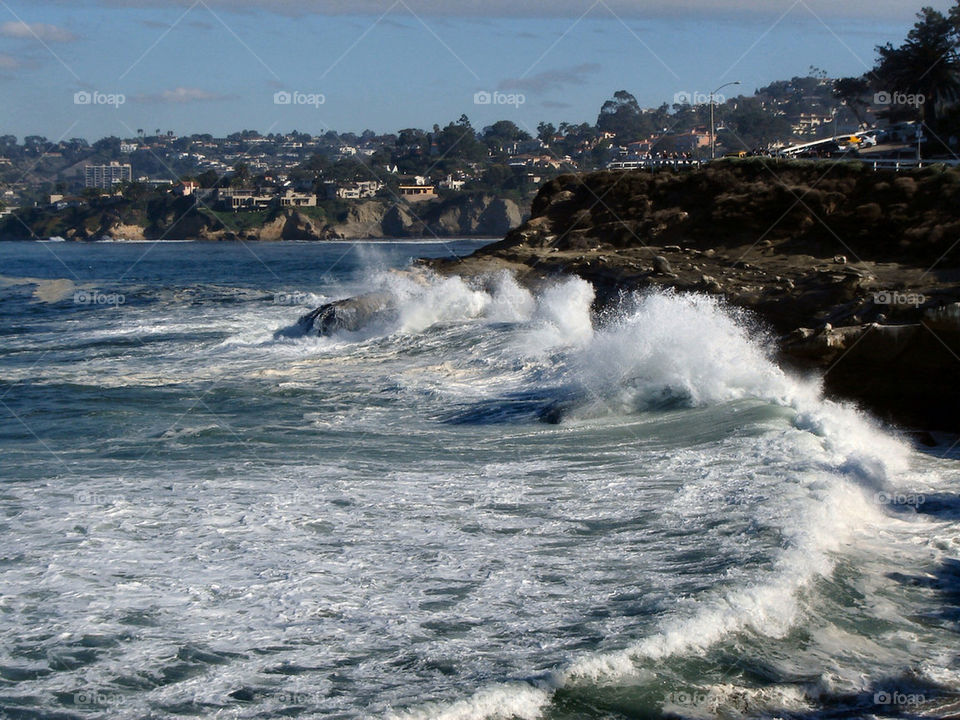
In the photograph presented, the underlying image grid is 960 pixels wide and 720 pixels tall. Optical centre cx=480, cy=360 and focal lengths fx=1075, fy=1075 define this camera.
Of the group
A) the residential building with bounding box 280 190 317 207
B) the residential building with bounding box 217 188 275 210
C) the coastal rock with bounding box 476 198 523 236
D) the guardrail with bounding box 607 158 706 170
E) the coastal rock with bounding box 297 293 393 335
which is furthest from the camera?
the residential building with bounding box 217 188 275 210

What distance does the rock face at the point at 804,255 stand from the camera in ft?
51.4

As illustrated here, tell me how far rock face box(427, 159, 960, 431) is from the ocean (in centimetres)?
99

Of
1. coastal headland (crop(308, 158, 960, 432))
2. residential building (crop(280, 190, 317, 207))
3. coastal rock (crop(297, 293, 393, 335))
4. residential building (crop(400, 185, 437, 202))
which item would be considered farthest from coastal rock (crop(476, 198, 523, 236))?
coastal rock (crop(297, 293, 393, 335))

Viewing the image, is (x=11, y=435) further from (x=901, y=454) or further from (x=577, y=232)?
(x=577, y=232)

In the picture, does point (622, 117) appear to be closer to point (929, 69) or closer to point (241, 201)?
point (241, 201)

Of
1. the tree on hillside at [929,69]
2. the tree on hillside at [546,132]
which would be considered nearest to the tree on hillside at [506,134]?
the tree on hillside at [546,132]

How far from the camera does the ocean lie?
741 cm

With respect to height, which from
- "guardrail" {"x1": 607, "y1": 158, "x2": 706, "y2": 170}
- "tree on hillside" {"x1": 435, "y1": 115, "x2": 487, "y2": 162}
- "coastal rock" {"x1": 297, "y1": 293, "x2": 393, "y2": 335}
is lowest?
"coastal rock" {"x1": 297, "y1": 293, "x2": 393, "y2": 335}

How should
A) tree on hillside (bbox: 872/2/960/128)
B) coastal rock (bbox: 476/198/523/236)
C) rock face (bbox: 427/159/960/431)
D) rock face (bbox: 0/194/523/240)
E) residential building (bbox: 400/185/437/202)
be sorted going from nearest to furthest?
rock face (bbox: 427/159/960/431) < tree on hillside (bbox: 872/2/960/128) < coastal rock (bbox: 476/198/523/236) < rock face (bbox: 0/194/523/240) < residential building (bbox: 400/185/437/202)

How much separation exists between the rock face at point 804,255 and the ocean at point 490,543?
3.26 ft

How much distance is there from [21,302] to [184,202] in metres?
107

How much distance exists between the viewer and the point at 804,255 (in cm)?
2491

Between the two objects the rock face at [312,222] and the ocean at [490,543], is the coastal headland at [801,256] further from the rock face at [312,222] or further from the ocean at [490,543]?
the rock face at [312,222]

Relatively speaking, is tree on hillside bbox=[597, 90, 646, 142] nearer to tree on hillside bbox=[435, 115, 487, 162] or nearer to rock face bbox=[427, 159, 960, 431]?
tree on hillside bbox=[435, 115, 487, 162]
